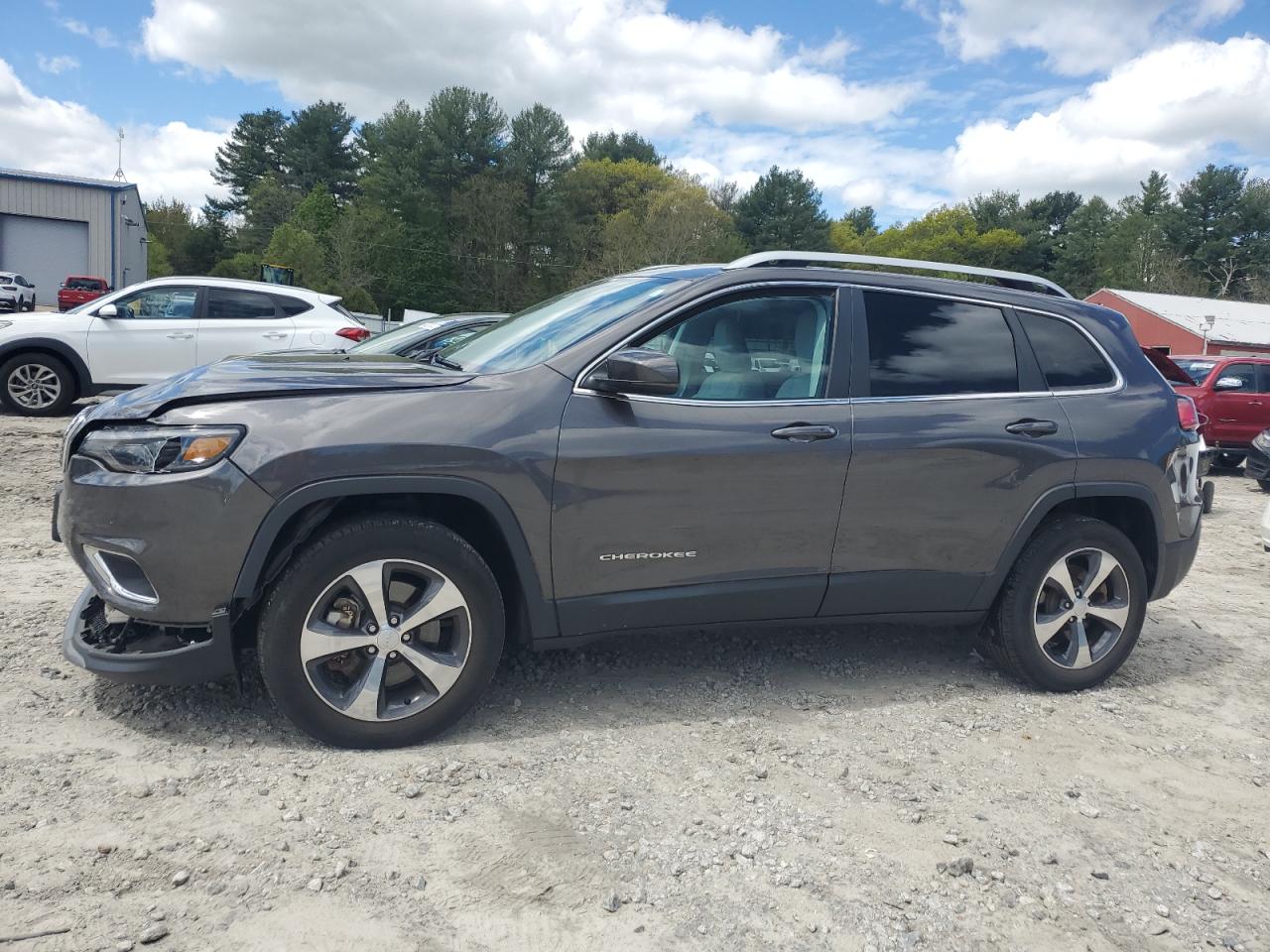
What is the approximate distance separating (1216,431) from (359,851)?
47.9ft

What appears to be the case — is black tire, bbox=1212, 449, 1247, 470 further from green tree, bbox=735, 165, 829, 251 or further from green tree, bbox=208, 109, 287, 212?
green tree, bbox=208, 109, 287, 212

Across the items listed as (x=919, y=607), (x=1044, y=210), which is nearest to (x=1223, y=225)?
(x=1044, y=210)

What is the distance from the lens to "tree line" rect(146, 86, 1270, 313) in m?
56.9


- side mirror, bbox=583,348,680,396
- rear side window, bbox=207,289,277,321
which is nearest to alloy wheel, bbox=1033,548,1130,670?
side mirror, bbox=583,348,680,396

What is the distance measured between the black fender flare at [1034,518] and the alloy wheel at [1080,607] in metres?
0.20

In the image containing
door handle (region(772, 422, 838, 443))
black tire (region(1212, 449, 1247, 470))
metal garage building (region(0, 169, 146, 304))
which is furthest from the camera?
metal garage building (region(0, 169, 146, 304))

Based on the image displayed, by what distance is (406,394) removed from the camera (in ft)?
11.0

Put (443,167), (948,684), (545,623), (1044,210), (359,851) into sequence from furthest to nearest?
(1044,210), (443,167), (948,684), (545,623), (359,851)

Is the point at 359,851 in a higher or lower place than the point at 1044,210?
lower

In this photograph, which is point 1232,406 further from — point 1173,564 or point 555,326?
point 555,326

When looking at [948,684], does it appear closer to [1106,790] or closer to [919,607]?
[919,607]

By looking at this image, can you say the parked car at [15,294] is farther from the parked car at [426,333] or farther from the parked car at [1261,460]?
the parked car at [1261,460]

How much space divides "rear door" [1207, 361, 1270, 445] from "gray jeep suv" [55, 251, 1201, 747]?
1109 cm

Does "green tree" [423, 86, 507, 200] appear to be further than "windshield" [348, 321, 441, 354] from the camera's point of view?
Yes
